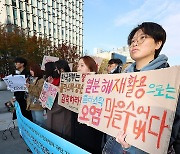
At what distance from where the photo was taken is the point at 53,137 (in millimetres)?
1809

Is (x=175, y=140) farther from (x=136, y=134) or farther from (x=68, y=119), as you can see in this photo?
(x=68, y=119)

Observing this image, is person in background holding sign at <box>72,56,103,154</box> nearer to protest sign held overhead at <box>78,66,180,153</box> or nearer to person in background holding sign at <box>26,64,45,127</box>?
protest sign held overhead at <box>78,66,180,153</box>

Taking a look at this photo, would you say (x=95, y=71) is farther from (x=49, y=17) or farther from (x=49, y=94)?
(x=49, y=17)

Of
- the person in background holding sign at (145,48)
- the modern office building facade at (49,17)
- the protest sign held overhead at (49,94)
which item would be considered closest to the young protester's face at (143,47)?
the person in background holding sign at (145,48)

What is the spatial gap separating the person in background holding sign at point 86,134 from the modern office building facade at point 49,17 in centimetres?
3580

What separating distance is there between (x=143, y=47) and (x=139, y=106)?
0.47m

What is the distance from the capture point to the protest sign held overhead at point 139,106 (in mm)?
960

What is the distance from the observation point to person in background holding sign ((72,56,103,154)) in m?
2.22

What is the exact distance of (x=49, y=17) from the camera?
152 ft

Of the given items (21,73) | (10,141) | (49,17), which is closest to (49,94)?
(21,73)

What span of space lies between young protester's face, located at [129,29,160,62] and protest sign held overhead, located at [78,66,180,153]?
0.21 meters

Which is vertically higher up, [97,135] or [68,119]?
[68,119]

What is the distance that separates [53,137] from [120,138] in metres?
0.87

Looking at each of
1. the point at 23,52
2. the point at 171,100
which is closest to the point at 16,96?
the point at 171,100
